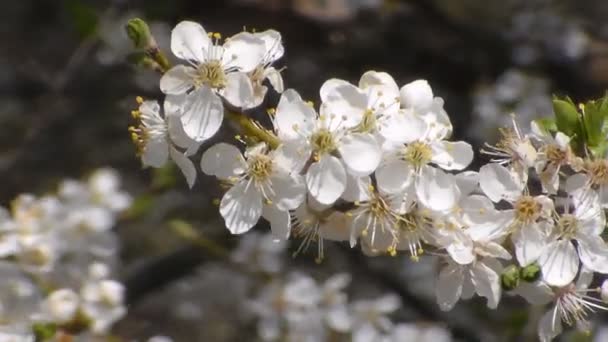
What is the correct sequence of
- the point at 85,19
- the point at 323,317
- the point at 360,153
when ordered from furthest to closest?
the point at 85,19 < the point at 323,317 < the point at 360,153

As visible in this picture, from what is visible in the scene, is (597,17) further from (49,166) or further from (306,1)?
(49,166)

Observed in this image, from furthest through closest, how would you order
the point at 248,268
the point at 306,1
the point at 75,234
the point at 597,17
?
the point at 597,17 → the point at 306,1 → the point at 248,268 → the point at 75,234

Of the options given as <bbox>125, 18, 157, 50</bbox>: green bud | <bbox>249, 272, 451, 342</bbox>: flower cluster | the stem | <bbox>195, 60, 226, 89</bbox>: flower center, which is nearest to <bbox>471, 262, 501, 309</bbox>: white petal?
the stem

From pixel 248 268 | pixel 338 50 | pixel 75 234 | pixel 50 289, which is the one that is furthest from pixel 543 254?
Result: pixel 338 50

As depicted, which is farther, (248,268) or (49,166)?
(49,166)

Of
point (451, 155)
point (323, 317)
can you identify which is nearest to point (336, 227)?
point (451, 155)

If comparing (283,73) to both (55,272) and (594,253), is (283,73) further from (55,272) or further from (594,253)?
(594,253)

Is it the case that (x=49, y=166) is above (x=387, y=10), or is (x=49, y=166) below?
above

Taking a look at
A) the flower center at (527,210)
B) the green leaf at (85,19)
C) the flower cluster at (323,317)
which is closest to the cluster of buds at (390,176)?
the flower center at (527,210)
